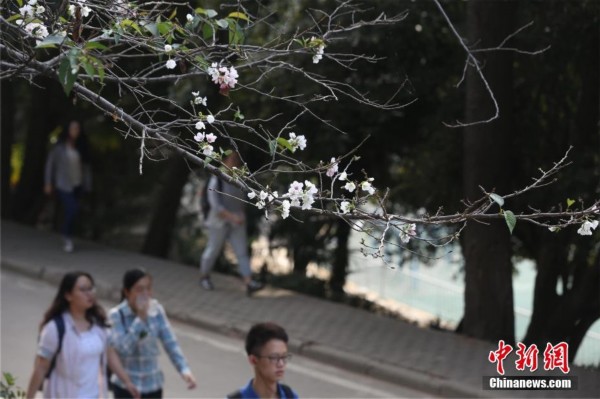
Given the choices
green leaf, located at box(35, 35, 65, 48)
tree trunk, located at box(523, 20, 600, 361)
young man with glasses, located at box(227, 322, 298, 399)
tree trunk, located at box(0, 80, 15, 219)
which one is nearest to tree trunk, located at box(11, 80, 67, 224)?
tree trunk, located at box(0, 80, 15, 219)

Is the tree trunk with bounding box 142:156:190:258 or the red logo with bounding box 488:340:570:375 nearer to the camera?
the red logo with bounding box 488:340:570:375

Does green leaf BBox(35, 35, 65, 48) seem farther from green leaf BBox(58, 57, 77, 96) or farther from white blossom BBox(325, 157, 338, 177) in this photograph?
white blossom BBox(325, 157, 338, 177)

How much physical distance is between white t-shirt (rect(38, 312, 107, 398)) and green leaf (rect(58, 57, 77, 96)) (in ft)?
10.8

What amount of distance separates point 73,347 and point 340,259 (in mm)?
8750

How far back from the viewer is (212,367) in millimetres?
10438

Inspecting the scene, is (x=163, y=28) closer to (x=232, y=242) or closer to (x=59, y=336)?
(x=59, y=336)

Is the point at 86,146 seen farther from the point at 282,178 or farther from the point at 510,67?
the point at 510,67

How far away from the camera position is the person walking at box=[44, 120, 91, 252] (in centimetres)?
1432

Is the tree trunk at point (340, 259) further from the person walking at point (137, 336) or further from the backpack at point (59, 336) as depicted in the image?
the backpack at point (59, 336)

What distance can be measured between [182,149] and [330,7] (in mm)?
8135

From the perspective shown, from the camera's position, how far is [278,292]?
12.9 metres

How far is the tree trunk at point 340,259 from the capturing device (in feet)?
50.8

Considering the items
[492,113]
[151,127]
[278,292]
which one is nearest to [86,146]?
[278,292]

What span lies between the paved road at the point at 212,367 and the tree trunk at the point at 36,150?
5.62 m
